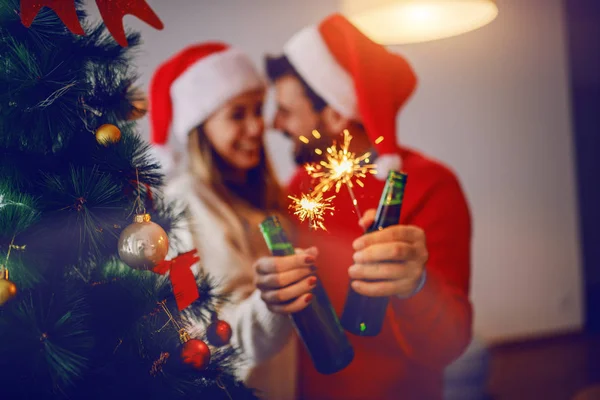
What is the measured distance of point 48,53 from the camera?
1.69 ft

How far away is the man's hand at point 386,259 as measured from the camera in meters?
0.63

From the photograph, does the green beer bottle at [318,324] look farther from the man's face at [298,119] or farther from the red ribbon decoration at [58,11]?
the red ribbon decoration at [58,11]

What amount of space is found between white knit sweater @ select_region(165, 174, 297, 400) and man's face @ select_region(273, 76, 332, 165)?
0.18 meters

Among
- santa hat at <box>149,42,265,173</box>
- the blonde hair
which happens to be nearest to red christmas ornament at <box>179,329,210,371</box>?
the blonde hair

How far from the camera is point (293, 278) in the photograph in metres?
0.65

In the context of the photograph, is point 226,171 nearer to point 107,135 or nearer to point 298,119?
point 298,119

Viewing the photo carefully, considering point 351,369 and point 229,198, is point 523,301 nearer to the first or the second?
point 351,369

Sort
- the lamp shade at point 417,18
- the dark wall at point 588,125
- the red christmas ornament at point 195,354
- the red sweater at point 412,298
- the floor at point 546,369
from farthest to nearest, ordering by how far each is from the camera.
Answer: the floor at point 546,369
the dark wall at point 588,125
the lamp shade at point 417,18
the red sweater at point 412,298
the red christmas ornament at point 195,354

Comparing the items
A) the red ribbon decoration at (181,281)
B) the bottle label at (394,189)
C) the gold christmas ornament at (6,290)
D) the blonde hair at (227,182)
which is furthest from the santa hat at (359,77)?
the gold christmas ornament at (6,290)

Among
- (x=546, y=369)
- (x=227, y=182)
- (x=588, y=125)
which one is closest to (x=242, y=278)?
(x=227, y=182)

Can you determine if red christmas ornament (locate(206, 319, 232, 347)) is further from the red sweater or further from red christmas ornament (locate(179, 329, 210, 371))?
the red sweater

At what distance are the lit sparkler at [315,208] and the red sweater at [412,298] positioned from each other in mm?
11

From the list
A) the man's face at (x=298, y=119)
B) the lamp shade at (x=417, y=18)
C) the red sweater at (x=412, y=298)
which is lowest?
the red sweater at (x=412, y=298)

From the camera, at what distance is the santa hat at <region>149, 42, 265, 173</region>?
92 cm
